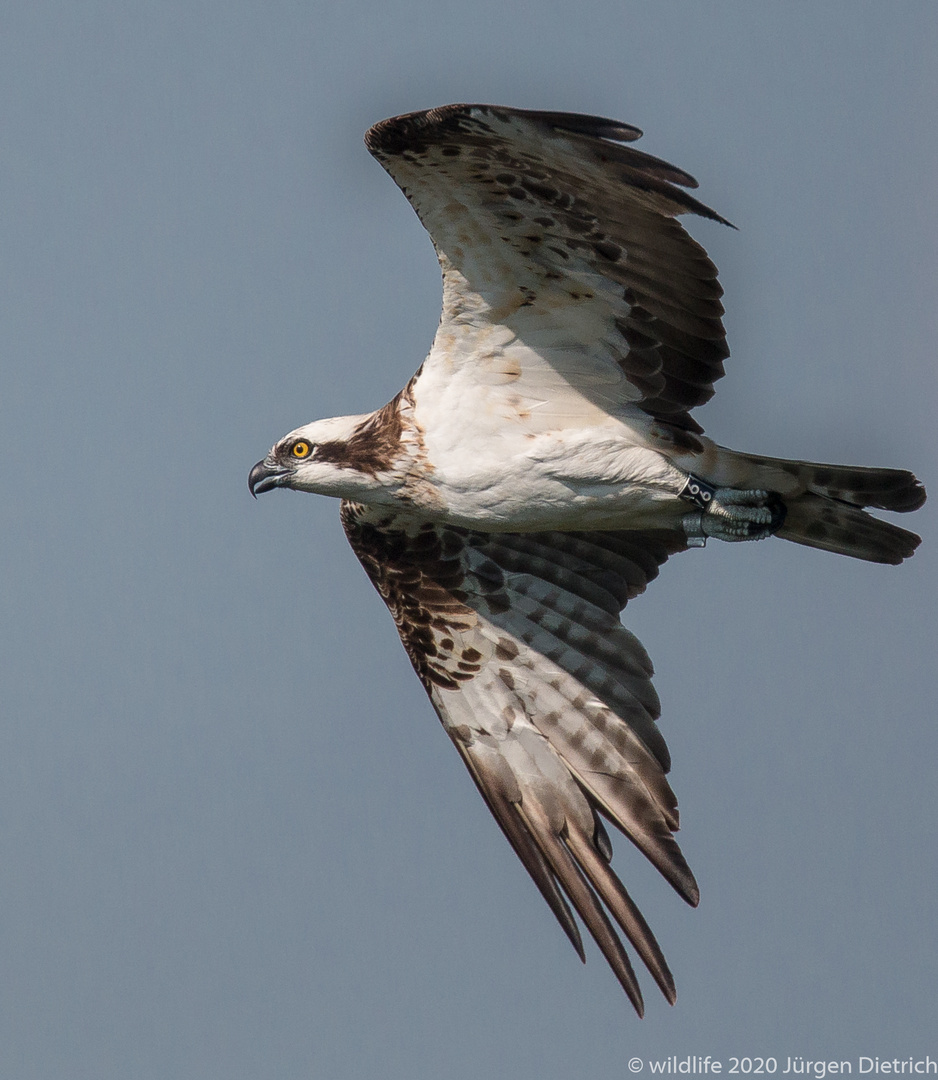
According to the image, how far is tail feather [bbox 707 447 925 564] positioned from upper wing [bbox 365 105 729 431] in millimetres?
500

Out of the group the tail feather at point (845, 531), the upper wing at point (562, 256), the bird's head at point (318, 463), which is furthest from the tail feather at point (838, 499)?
the bird's head at point (318, 463)

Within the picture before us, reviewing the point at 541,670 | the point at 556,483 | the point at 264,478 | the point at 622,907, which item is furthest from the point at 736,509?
the point at 264,478

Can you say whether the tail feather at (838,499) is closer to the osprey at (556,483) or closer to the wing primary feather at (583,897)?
the osprey at (556,483)

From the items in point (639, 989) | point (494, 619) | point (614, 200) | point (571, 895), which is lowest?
point (639, 989)

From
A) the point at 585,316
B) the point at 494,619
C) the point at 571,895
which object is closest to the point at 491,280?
the point at 585,316

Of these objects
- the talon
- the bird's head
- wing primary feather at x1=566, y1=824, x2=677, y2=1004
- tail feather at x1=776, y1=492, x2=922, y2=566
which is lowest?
wing primary feather at x1=566, y1=824, x2=677, y2=1004

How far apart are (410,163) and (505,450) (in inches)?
71.2

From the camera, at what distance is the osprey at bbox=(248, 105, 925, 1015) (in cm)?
843

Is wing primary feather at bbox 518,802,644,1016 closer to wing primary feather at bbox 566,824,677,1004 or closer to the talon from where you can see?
wing primary feather at bbox 566,824,677,1004

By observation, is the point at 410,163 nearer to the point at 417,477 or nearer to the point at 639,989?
the point at 417,477

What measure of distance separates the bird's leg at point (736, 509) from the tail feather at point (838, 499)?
53 mm

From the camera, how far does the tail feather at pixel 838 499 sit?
917cm

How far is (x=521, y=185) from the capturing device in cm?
827

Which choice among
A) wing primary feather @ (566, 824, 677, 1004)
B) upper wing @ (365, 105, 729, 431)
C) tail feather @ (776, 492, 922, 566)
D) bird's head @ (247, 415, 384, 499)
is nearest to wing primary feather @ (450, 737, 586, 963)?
wing primary feather @ (566, 824, 677, 1004)
